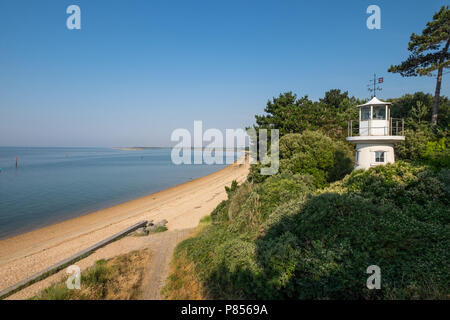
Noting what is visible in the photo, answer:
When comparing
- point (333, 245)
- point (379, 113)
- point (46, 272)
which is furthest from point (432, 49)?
point (46, 272)

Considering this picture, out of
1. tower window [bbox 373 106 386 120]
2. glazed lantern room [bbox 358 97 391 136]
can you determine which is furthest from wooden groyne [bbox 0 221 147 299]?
tower window [bbox 373 106 386 120]

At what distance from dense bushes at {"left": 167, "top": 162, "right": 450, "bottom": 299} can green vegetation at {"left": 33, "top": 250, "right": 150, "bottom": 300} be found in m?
1.17

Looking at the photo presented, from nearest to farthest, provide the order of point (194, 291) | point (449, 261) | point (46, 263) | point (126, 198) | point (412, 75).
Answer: point (449, 261), point (194, 291), point (46, 263), point (412, 75), point (126, 198)

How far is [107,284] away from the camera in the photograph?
5.98m

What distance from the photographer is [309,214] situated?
5.82 meters

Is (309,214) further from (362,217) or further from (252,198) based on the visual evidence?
(252,198)

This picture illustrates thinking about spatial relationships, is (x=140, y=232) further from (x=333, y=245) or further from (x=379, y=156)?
(x=379, y=156)

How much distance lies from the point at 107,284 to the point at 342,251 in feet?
19.4

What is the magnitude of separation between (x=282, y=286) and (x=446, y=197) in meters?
5.93

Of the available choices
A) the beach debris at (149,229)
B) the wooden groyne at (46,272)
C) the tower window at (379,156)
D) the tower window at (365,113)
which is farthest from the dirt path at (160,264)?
the tower window at (365,113)

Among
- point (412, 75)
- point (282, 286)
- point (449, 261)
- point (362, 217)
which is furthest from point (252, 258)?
point (412, 75)

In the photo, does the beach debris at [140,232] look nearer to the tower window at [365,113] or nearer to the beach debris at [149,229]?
the beach debris at [149,229]

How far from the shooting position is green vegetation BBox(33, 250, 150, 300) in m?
5.47

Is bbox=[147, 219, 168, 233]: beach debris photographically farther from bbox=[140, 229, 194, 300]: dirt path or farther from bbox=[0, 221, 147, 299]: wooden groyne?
bbox=[0, 221, 147, 299]: wooden groyne
